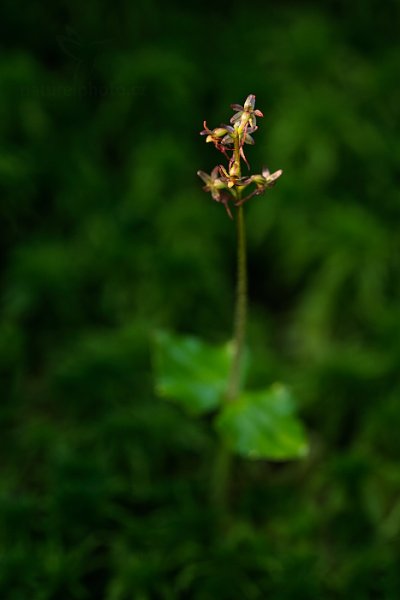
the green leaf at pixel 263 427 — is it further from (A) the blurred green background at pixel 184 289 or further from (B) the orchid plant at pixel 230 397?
(A) the blurred green background at pixel 184 289

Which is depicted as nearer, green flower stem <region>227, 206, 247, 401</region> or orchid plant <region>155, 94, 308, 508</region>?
green flower stem <region>227, 206, 247, 401</region>

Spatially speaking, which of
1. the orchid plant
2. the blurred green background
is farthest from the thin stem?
the blurred green background

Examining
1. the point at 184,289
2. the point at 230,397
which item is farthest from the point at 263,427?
the point at 184,289

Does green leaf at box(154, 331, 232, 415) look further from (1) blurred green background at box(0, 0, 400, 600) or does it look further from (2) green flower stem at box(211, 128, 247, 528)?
(1) blurred green background at box(0, 0, 400, 600)

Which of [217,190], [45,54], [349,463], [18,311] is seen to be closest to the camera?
[217,190]

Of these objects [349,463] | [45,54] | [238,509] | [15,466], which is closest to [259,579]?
[238,509]

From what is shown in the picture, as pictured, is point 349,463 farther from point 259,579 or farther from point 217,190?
point 217,190

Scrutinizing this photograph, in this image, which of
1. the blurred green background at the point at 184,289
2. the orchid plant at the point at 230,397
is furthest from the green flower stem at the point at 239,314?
the blurred green background at the point at 184,289
